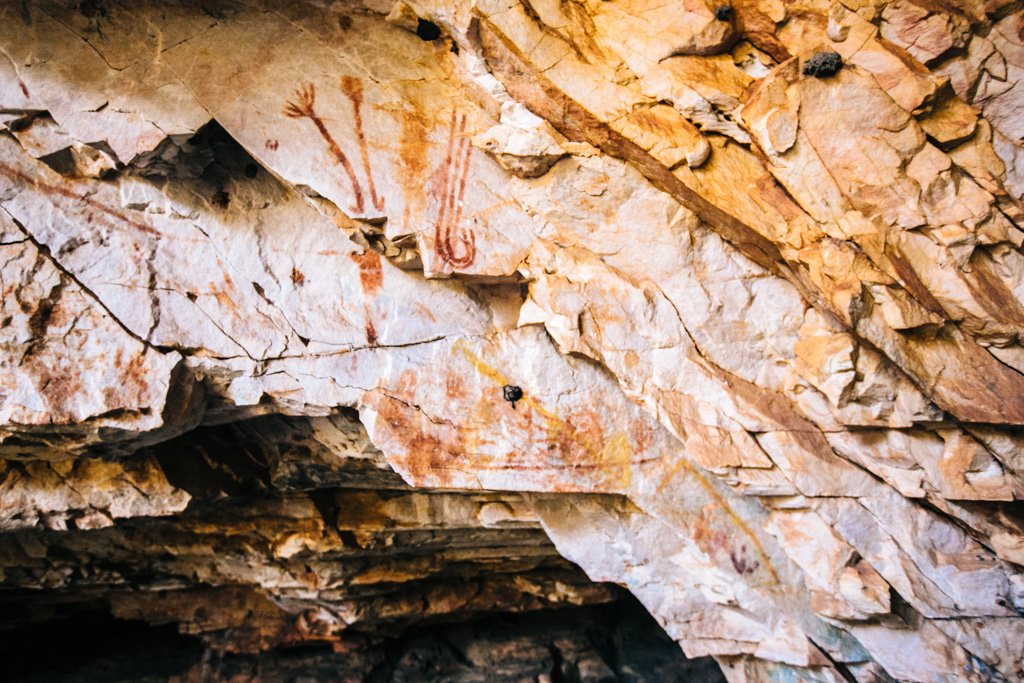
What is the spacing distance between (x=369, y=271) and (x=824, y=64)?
2418 millimetres

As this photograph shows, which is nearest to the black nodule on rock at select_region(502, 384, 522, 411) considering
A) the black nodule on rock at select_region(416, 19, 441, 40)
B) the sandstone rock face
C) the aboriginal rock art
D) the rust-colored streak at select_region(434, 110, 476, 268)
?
the sandstone rock face

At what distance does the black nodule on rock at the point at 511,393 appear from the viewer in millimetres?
3516

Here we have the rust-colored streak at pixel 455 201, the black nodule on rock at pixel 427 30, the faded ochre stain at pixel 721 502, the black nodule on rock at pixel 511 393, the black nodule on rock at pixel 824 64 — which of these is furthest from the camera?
the faded ochre stain at pixel 721 502

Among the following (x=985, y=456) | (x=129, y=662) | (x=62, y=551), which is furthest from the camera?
(x=129, y=662)

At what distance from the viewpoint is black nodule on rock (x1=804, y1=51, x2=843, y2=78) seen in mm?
2516

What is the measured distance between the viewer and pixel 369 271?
3.59 m

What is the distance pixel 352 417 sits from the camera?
153 inches

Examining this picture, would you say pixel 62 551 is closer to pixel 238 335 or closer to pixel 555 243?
pixel 238 335

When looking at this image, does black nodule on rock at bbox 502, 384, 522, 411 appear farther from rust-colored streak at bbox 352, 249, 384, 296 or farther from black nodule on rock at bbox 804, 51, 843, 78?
black nodule on rock at bbox 804, 51, 843, 78

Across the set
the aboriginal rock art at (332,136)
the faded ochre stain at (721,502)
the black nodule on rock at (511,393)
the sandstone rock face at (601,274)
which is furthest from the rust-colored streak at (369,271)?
the faded ochre stain at (721,502)

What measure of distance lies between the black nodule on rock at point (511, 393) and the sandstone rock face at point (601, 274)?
18 millimetres

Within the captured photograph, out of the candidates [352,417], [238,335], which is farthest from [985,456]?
[238,335]

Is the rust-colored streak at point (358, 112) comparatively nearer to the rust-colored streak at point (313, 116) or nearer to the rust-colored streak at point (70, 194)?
the rust-colored streak at point (313, 116)

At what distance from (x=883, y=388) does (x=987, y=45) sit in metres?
1.42
